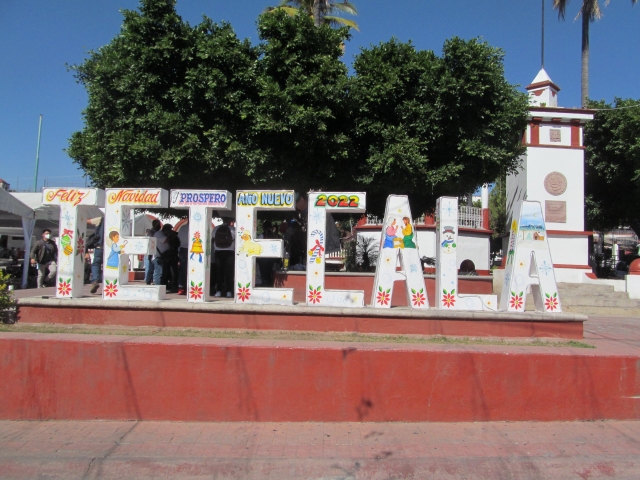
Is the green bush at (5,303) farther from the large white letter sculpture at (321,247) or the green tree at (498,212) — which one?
the green tree at (498,212)

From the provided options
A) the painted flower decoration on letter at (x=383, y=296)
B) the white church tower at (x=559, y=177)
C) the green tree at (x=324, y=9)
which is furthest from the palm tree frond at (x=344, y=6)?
the painted flower decoration on letter at (x=383, y=296)

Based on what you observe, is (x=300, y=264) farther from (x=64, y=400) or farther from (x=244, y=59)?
(x=64, y=400)

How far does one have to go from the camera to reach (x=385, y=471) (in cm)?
437

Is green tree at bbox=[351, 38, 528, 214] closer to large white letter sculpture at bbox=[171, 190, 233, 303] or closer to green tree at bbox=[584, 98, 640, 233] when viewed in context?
large white letter sculpture at bbox=[171, 190, 233, 303]

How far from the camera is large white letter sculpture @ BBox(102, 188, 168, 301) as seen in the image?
30.0ft

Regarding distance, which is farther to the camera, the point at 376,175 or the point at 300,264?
the point at 300,264

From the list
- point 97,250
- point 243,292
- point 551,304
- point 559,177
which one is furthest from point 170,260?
point 559,177

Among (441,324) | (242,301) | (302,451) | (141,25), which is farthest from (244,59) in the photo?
(302,451)

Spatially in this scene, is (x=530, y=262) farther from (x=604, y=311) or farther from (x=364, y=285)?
(x=604, y=311)

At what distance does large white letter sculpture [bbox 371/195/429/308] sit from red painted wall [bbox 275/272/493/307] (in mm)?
2927

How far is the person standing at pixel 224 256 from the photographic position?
1068cm

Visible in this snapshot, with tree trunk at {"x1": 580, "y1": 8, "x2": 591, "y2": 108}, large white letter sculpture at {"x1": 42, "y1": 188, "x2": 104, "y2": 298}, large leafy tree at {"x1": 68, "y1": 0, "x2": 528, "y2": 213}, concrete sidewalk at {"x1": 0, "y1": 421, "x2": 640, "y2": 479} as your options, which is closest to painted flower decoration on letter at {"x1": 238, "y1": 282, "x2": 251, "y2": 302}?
large white letter sculpture at {"x1": 42, "y1": 188, "x2": 104, "y2": 298}

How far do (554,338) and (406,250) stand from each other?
2822 mm

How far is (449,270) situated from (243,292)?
142 inches
